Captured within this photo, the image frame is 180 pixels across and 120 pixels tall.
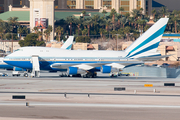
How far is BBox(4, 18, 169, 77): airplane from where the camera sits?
5866 cm

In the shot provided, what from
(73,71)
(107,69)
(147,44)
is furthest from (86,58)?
(147,44)

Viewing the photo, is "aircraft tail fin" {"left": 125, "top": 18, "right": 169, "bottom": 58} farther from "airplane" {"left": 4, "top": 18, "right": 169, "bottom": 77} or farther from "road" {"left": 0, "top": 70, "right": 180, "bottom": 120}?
"road" {"left": 0, "top": 70, "right": 180, "bottom": 120}

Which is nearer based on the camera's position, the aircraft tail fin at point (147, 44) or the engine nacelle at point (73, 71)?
the engine nacelle at point (73, 71)

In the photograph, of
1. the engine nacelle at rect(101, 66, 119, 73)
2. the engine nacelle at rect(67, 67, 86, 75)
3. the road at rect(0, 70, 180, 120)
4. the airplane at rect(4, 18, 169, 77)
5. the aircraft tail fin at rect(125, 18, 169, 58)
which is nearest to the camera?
the road at rect(0, 70, 180, 120)

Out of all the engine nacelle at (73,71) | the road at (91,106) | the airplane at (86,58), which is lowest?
the road at (91,106)

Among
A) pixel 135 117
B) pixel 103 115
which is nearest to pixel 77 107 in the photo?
pixel 103 115

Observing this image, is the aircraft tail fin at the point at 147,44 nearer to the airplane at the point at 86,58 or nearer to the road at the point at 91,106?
the airplane at the point at 86,58

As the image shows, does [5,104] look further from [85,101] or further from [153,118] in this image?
[153,118]

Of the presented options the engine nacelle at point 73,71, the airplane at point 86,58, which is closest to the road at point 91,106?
the engine nacelle at point 73,71

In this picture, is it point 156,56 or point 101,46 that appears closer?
point 156,56

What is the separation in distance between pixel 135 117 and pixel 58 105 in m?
6.97

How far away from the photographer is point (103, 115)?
24.4 m

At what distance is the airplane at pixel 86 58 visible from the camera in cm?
5866

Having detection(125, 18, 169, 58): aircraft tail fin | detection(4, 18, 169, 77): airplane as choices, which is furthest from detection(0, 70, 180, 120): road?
detection(125, 18, 169, 58): aircraft tail fin
